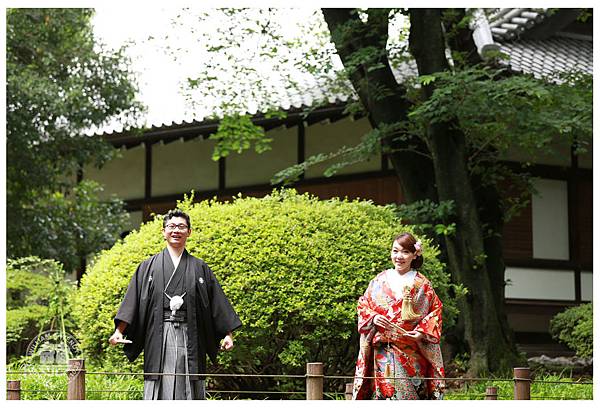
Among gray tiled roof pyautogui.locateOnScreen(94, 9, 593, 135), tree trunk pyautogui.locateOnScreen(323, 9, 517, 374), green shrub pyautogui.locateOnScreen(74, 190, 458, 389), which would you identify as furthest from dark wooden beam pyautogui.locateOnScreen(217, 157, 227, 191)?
green shrub pyautogui.locateOnScreen(74, 190, 458, 389)

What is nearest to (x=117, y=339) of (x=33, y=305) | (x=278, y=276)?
(x=278, y=276)

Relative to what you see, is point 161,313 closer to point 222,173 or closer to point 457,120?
point 457,120

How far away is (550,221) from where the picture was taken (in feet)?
52.1

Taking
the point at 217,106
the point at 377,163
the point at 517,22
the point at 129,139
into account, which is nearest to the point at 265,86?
the point at 217,106

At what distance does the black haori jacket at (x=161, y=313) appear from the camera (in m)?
7.20

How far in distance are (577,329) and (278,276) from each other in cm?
537

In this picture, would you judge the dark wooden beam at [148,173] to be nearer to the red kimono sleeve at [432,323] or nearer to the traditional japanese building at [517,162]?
the traditional japanese building at [517,162]

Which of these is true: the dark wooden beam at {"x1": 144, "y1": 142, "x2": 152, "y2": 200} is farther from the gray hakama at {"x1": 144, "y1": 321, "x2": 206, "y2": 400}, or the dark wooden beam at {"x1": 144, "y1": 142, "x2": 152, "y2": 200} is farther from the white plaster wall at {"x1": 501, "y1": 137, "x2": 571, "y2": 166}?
the gray hakama at {"x1": 144, "y1": 321, "x2": 206, "y2": 400}

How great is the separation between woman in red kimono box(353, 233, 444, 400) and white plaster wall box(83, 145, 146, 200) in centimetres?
1146

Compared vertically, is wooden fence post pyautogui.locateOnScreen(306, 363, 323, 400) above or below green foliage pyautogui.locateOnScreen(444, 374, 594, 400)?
above

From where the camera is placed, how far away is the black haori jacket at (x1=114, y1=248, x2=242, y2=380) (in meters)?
7.20

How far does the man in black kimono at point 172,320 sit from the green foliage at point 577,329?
674 centimetres

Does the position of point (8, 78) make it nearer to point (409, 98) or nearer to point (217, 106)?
point (217, 106)

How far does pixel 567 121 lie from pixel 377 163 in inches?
194
